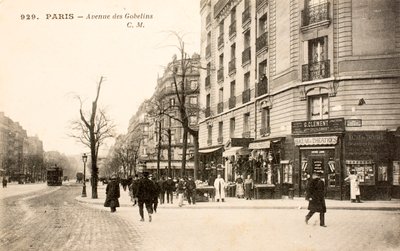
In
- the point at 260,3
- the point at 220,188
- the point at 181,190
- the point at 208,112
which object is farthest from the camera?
the point at 208,112

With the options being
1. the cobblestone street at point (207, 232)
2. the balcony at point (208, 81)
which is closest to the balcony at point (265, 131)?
the cobblestone street at point (207, 232)

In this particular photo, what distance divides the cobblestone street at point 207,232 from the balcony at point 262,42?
41.5ft

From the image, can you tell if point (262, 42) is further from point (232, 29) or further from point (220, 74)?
point (220, 74)

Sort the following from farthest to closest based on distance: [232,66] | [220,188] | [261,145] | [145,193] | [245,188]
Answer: [232,66], [261,145], [245,188], [220,188], [145,193]

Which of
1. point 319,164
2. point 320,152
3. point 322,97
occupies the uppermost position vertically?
point 322,97

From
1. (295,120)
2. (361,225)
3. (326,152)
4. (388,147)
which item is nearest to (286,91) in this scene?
(295,120)

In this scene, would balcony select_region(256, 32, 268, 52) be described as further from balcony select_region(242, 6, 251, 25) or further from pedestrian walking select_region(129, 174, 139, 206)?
pedestrian walking select_region(129, 174, 139, 206)

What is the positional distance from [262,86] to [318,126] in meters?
5.76

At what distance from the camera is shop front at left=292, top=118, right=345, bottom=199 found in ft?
71.1

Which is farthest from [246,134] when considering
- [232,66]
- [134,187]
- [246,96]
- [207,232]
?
[207,232]

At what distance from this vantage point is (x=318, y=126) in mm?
22219

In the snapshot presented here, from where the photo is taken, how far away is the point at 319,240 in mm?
10625

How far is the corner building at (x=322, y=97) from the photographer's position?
796 inches

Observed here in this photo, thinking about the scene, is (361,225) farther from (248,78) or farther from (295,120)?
(248,78)
